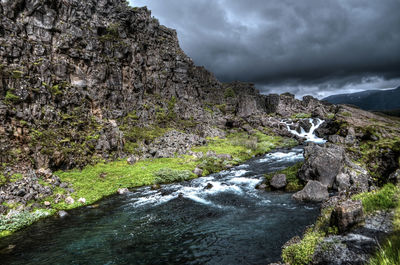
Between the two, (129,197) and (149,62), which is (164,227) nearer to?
(129,197)

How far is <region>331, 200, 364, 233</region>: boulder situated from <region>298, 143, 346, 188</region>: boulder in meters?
15.2

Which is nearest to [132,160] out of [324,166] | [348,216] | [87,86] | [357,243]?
[87,86]

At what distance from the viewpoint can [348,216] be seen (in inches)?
362

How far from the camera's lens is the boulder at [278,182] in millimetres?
25328

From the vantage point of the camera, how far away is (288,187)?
2486 centimetres

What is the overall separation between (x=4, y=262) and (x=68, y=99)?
36680mm

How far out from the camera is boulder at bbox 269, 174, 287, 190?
83.1 feet

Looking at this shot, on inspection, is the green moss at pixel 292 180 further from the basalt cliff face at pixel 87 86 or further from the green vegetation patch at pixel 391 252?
the basalt cliff face at pixel 87 86

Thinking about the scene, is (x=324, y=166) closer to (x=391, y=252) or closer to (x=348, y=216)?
(x=348, y=216)

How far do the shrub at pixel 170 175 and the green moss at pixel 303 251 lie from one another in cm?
2467

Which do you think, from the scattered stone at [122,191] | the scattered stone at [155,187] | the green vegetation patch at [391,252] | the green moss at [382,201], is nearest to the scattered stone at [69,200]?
the scattered stone at [122,191]

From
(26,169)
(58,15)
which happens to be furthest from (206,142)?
(58,15)

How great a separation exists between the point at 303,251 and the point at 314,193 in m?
13.4

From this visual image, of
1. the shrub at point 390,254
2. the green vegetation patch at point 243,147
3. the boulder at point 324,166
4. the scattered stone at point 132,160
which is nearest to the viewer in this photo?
the shrub at point 390,254
